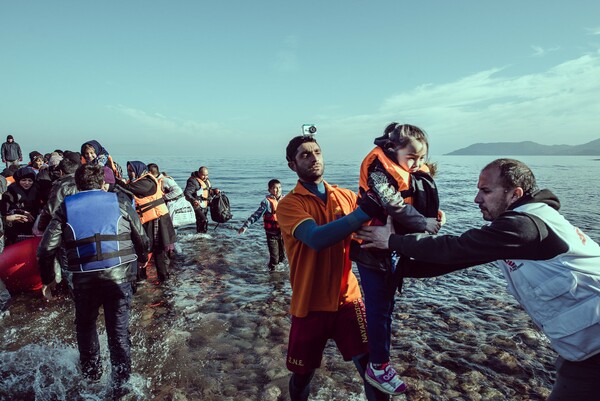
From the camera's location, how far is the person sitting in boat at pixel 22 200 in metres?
6.77

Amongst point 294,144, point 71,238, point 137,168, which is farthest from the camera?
point 137,168

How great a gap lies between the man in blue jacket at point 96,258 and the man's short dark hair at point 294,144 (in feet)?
7.27

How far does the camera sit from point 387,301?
111 inches

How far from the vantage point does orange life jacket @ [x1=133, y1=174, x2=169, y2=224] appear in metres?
7.31

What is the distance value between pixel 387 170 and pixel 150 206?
20.0ft

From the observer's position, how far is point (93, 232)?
3.88 m

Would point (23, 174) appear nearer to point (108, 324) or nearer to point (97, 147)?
point (97, 147)

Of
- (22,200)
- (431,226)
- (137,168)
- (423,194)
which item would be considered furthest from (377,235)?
(22,200)

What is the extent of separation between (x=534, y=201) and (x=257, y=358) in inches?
160

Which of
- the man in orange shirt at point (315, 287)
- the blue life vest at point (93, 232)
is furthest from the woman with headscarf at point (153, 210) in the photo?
the man in orange shirt at point (315, 287)

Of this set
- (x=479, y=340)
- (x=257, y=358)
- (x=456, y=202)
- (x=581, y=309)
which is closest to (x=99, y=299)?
(x=257, y=358)

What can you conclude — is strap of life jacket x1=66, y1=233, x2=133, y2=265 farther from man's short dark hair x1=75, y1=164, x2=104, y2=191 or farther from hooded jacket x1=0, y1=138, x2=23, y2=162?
hooded jacket x1=0, y1=138, x2=23, y2=162

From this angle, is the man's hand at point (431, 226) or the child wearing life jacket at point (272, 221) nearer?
the man's hand at point (431, 226)

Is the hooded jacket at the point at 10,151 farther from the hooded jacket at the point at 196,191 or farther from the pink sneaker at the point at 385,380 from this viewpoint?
the pink sneaker at the point at 385,380
